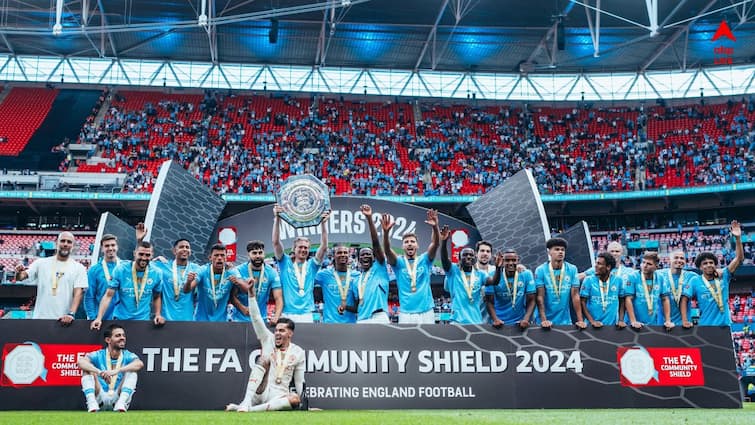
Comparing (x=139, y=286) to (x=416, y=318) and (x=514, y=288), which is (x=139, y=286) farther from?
(x=514, y=288)

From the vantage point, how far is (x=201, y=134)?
134ft

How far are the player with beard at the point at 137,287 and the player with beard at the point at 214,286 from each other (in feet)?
1.59

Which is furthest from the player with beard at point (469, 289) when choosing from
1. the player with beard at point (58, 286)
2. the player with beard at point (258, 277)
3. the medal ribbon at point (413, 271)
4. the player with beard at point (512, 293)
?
the player with beard at point (58, 286)

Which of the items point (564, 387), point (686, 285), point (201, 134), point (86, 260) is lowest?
point (564, 387)

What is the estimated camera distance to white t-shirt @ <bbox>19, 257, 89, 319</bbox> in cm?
912

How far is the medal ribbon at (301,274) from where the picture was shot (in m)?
9.92

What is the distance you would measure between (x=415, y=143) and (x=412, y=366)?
3339 cm

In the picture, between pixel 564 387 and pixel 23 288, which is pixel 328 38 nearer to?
pixel 23 288

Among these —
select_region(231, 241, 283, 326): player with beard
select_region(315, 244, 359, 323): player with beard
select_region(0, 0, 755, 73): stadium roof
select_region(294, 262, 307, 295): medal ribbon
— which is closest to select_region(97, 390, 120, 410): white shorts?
select_region(231, 241, 283, 326): player with beard

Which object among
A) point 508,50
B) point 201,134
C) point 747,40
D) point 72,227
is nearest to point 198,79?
point 201,134

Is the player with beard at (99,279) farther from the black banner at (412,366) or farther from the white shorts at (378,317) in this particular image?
the white shorts at (378,317)

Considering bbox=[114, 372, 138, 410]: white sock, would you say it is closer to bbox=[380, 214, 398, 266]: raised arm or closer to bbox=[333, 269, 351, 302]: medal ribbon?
bbox=[333, 269, 351, 302]: medal ribbon

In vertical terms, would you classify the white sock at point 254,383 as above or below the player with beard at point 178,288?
below

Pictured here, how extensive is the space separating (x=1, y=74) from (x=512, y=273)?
43319mm
